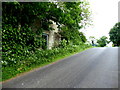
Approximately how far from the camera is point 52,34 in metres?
8.66

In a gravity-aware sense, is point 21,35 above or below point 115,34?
below

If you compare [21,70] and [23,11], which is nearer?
[21,70]

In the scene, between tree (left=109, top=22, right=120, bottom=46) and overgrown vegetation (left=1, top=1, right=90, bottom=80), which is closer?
overgrown vegetation (left=1, top=1, right=90, bottom=80)

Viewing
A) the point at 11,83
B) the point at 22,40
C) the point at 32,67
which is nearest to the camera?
the point at 11,83

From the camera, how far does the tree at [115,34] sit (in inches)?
989

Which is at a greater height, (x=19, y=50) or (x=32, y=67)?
(x=19, y=50)

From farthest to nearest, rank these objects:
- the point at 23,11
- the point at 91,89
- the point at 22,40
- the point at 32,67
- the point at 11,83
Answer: the point at 23,11 < the point at 22,40 < the point at 32,67 < the point at 11,83 < the point at 91,89

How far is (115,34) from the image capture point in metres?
25.9

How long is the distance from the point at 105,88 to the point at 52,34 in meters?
7.07

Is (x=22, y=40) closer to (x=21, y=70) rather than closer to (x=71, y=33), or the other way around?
(x=21, y=70)

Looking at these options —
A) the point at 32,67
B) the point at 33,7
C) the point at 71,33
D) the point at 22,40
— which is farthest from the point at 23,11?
the point at 71,33

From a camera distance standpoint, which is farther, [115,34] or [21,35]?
[115,34]

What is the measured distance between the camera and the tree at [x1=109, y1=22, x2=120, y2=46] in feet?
82.4

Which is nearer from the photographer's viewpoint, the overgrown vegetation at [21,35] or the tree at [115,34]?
the overgrown vegetation at [21,35]
